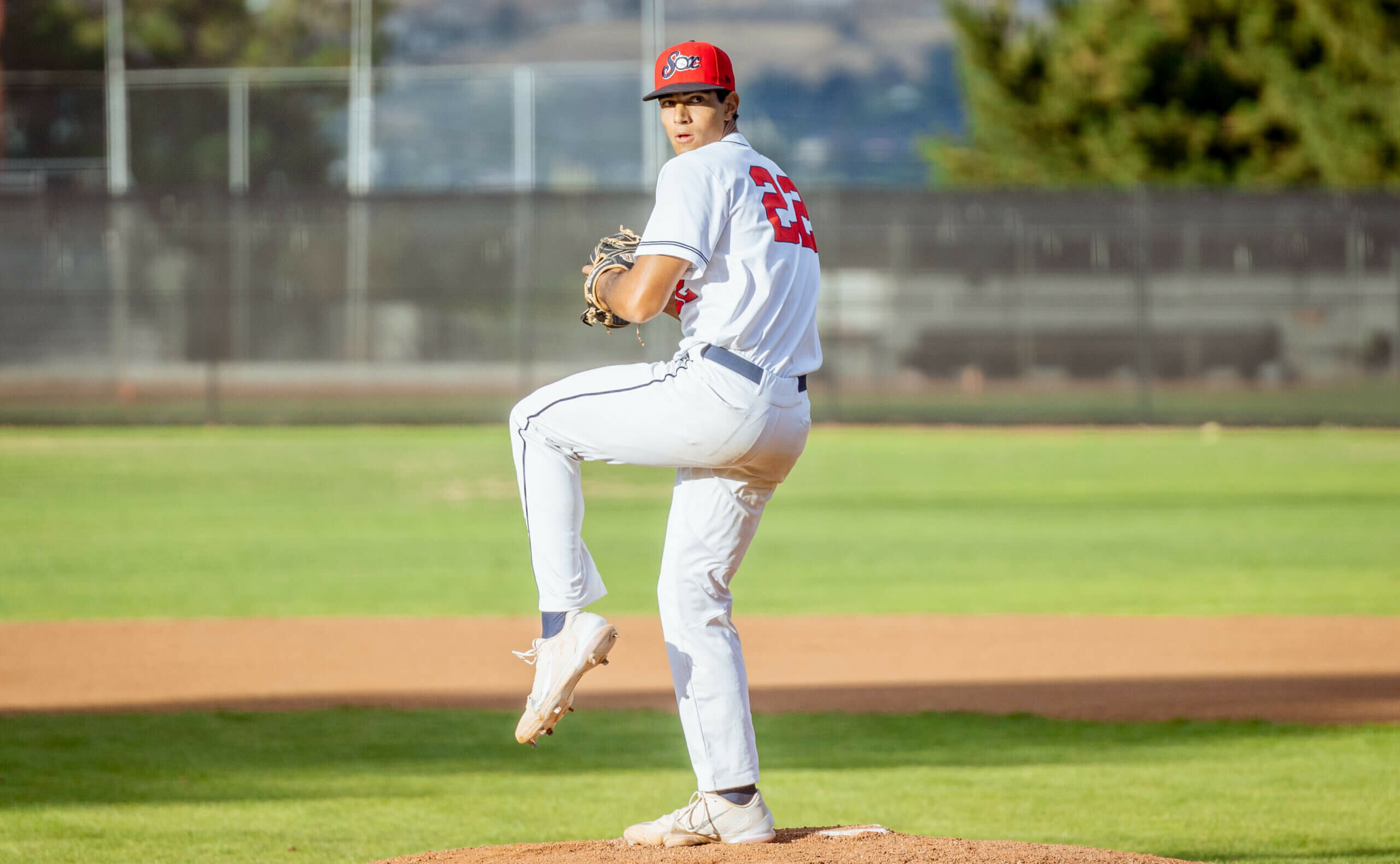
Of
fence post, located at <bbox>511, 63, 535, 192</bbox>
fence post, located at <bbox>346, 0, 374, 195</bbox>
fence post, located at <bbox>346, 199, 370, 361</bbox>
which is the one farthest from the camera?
fence post, located at <bbox>511, 63, 535, 192</bbox>

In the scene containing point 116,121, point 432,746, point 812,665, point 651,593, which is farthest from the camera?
point 116,121

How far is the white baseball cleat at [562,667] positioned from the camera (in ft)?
11.5

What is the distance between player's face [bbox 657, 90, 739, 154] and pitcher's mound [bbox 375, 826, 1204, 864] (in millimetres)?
1578

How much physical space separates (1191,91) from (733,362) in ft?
110

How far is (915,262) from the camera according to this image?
26.3m

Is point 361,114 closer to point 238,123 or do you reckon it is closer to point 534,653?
point 238,123

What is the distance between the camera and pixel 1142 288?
1007 inches

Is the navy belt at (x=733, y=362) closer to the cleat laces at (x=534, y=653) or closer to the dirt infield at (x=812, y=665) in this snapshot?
the cleat laces at (x=534, y=653)

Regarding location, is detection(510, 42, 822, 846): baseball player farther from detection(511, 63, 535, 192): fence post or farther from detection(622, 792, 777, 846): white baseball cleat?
detection(511, 63, 535, 192): fence post

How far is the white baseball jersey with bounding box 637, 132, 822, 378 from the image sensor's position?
11.3 ft

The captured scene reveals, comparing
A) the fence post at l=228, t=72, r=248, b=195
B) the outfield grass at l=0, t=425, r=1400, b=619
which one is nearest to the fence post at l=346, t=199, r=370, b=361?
the outfield grass at l=0, t=425, r=1400, b=619

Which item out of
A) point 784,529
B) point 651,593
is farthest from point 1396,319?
point 651,593

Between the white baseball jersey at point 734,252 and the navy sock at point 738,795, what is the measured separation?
97 cm

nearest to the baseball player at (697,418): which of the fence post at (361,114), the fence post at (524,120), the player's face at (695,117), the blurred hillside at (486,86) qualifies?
the player's face at (695,117)
